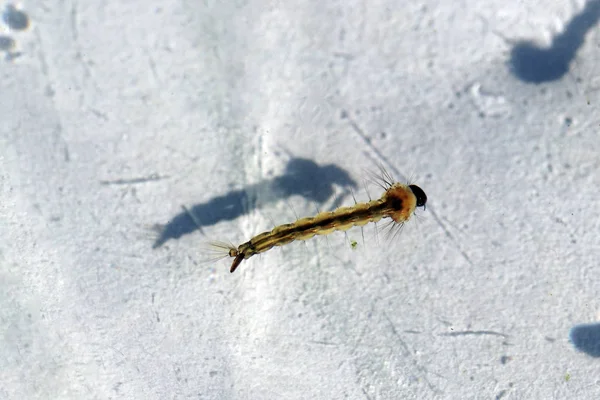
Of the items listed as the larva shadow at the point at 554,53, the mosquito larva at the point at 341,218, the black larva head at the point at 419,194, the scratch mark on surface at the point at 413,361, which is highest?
the larva shadow at the point at 554,53

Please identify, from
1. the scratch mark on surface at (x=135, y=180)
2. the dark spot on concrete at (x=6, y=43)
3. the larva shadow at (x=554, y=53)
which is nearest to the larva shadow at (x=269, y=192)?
the scratch mark on surface at (x=135, y=180)

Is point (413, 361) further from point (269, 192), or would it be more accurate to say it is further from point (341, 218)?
point (269, 192)

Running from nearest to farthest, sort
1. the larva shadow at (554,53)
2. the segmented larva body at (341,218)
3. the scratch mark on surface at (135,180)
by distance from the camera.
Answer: the segmented larva body at (341,218), the larva shadow at (554,53), the scratch mark on surface at (135,180)

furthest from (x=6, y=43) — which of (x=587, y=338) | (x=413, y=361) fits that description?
(x=587, y=338)

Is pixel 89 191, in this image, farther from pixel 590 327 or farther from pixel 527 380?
pixel 590 327

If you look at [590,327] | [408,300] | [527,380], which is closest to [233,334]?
[408,300]

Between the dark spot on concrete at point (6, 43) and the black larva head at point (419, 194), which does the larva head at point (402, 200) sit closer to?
the black larva head at point (419, 194)
